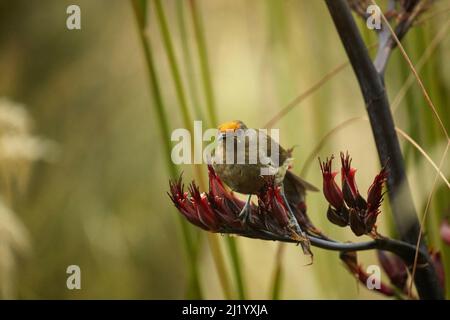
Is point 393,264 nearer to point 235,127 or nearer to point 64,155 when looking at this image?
point 235,127

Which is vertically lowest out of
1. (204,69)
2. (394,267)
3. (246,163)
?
(394,267)

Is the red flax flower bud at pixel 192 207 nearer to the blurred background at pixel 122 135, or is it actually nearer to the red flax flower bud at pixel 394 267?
the red flax flower bud at pixel 394 267

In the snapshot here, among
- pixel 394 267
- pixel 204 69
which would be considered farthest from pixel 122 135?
pixel 394 267

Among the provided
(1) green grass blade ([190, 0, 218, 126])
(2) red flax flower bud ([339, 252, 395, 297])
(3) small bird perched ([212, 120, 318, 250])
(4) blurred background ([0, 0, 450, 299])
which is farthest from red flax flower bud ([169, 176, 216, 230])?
(4) blurred background ([0, 0, 450, 299])

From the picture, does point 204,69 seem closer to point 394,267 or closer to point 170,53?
point 170,53

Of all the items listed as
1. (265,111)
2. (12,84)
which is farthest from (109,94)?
(265,111)

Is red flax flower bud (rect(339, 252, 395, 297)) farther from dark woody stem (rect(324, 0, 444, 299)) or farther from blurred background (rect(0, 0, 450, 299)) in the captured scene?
blurred background (rect(0, 0, 450, 299))

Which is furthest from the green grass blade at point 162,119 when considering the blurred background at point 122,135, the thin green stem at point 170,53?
the blurred background at point 122,135
